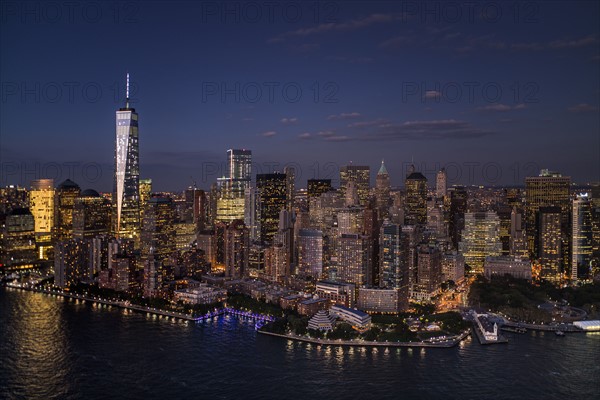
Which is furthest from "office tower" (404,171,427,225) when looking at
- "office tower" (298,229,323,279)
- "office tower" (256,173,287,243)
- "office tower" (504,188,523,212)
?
"office tower" (298,229,323,279)

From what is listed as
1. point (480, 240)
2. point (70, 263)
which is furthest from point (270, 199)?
point (70, 263)

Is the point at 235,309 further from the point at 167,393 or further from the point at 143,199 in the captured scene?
the point at 143,199

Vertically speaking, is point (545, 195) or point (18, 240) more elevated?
point (545, 195)

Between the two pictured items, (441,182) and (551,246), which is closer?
(551,246)

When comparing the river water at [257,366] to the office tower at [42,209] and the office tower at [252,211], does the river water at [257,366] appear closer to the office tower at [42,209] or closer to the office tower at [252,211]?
the office tower at [42,209]

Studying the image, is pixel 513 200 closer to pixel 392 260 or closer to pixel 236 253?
pixel 392 260
